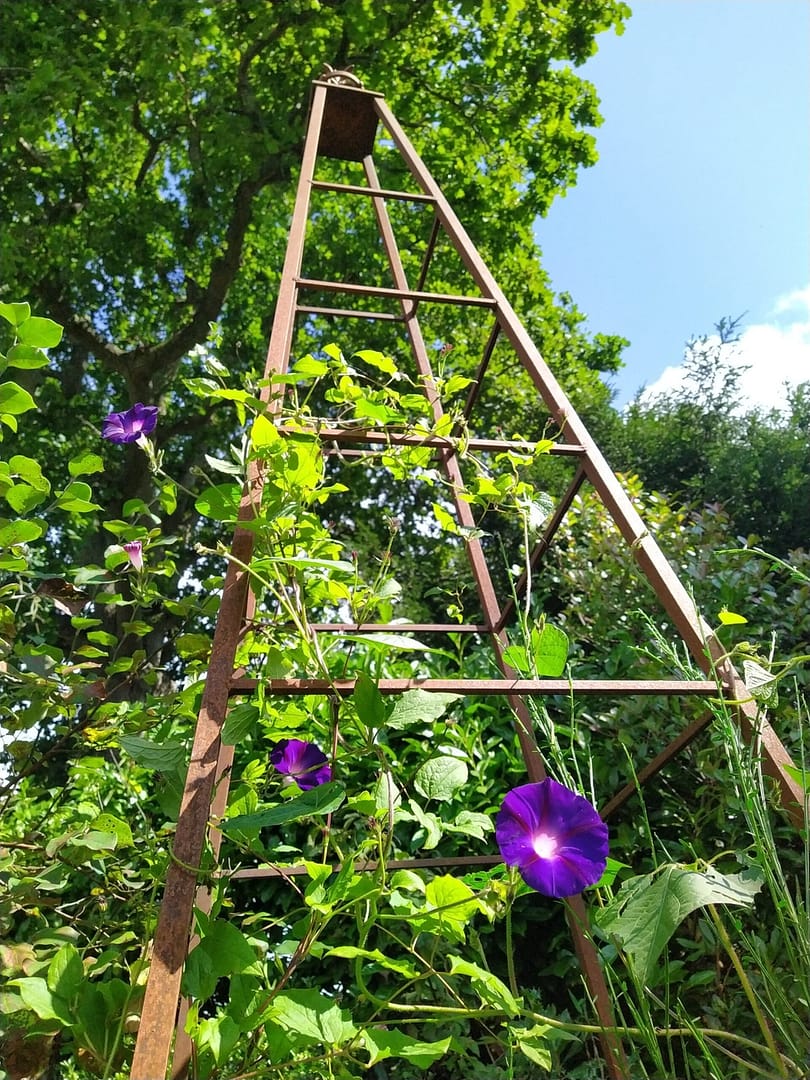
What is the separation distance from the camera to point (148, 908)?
1026 mm

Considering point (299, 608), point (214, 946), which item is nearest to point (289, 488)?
point (299, 608)

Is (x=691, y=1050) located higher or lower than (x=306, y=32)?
lower

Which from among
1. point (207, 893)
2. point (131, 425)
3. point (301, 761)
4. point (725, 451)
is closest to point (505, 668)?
point (301, 761)

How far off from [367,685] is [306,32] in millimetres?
5541

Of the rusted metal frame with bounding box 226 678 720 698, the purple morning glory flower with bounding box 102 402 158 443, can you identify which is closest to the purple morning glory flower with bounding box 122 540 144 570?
the purple morning glory flower with bounding box 102 402 158 443

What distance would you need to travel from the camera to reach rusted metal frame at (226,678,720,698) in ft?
2.49

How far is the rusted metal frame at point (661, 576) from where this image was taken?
78 centimetres

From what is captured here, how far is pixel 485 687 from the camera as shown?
789mm

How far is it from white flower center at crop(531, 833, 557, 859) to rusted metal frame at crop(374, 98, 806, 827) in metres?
0.23

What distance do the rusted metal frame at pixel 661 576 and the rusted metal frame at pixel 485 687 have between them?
0.15 feet

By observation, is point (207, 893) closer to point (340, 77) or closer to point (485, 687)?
point (485, 687)

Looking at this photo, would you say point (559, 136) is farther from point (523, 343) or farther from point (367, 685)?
point (367, 685)

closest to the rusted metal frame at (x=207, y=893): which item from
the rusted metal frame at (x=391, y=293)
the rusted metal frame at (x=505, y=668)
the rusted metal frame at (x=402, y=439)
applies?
the rusted metal frame at (x=402, y=439)

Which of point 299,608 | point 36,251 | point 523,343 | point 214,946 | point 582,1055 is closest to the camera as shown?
point 214,946
